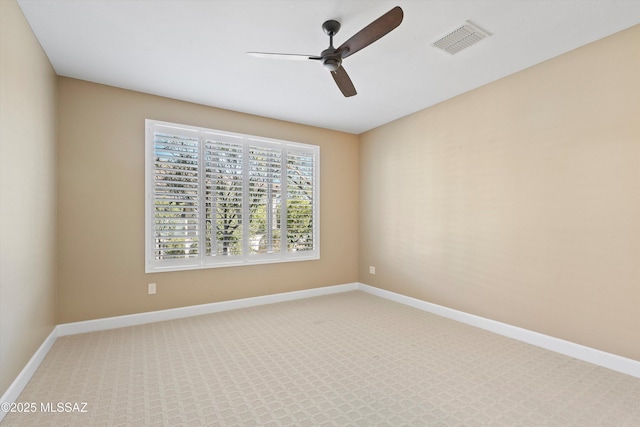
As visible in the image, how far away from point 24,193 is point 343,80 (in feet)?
8.71

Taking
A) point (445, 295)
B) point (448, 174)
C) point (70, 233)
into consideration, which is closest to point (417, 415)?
point (445, 295)

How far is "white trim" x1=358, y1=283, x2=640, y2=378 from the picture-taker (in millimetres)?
2412

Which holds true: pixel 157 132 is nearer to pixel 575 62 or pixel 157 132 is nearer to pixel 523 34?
pixel 523 34

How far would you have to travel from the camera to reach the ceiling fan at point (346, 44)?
1.82m

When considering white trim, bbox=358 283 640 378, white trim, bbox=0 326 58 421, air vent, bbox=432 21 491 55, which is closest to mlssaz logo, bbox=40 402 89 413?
white trim, bbox=0 326 58 421

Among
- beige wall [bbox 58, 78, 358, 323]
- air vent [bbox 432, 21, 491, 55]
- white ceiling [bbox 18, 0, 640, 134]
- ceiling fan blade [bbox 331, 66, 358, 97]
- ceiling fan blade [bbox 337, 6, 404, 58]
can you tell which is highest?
white ceiling [bbox 18, 0, 640, 134]

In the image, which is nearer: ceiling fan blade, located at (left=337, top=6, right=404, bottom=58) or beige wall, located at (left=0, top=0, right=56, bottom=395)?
ceiling fan blade, located at (left=337, top=6, right=404, bottom=58)

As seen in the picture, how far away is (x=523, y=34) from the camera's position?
8.02 feet

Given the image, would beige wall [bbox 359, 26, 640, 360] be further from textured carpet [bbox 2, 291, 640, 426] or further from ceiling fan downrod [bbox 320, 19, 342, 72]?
ceiling fan downrod [bbox 320, 19, 342, 72]

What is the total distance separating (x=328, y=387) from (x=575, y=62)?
11.5 feet

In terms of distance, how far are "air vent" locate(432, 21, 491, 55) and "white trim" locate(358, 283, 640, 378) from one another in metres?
2.79

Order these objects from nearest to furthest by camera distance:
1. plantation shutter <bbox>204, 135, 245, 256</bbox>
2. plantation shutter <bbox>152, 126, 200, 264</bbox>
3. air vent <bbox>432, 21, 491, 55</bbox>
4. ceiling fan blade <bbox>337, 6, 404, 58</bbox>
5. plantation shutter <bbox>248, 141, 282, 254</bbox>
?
ceiling fan blade <bbox>337, 6, 404, 58</bbox> → air vent <bbox>432, 21, 491, 55</bbox> → plantation shutter <bbox>152, 126, 200, 264</bbox> → plantation shutter <bbox>204, 135, 245, 256</bbox> → plantation shutter <bbox>248, 141, 282, 254</bbox>

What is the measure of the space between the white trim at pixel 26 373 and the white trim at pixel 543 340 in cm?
405

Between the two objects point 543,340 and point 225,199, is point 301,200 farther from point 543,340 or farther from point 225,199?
point 543,340
